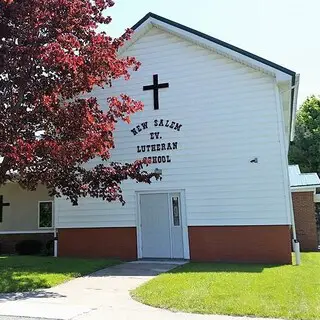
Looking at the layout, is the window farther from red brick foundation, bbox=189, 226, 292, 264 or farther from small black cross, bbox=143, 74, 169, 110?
red brick foundation, bbox=189, 226, 292, 264

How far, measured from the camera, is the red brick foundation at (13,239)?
19.0 m

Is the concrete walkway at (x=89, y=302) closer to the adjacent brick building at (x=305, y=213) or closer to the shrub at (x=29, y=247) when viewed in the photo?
the shrub at (x=29, y=247)

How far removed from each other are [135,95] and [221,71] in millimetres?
3389

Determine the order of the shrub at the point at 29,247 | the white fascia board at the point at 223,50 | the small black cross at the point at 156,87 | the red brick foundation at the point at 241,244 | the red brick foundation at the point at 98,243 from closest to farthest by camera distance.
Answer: the red brick foundation at the point at 241,244 < the white fascia board at the point at 223,50 < the red brick foundation at the point at 98,243 < the small black cross at the point at 156,87 < the shrub at the point at 29,247

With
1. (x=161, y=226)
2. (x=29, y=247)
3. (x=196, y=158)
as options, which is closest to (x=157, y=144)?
(x=196, y=158)

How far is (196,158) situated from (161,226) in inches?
110

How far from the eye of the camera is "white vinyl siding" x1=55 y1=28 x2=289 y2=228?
14133 millimetres

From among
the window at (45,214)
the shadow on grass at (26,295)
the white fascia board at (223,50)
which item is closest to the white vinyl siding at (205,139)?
the white fascia board at (223,50)

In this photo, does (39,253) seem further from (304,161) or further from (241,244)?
(304,161)

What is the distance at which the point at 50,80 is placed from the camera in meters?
11.3

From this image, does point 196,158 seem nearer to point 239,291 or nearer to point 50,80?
point 50,80

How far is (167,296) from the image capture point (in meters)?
8.82

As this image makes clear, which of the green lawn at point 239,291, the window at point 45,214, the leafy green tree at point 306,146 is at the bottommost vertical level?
the green lawn at point 239,291

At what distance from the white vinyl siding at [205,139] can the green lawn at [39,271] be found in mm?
2343
